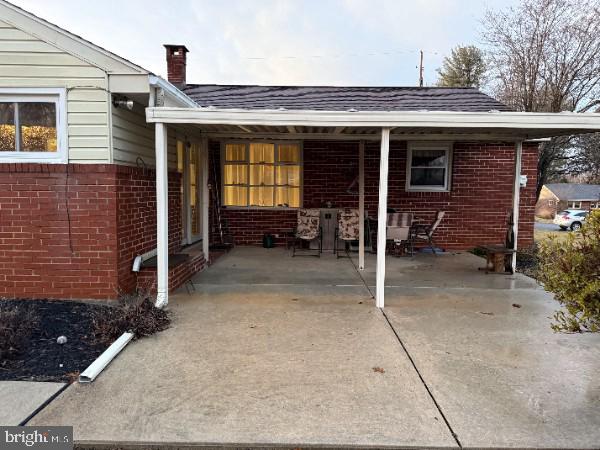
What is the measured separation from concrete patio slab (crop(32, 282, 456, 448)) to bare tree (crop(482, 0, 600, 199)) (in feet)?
35.2

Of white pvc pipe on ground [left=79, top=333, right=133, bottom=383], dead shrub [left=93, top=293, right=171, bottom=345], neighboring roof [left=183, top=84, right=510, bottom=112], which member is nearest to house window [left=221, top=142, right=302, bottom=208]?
neighboring roof [left=183, top=84, right=510, bottom=112]

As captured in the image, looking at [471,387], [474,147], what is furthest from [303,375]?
[474,147]

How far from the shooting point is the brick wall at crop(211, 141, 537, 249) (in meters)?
9.70

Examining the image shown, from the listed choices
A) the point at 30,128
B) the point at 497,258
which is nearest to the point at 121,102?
the point at 30,128

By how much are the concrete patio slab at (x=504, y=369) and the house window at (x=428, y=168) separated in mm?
4568

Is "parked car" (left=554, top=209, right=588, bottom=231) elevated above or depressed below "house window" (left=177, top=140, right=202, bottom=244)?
below

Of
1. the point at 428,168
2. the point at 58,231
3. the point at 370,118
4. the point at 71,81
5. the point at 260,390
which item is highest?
the point at 71,81

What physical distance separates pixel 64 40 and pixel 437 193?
303 inches

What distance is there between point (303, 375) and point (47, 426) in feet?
5.64

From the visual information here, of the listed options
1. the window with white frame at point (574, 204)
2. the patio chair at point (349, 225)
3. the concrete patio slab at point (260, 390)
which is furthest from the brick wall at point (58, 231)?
the window with white frame at point (574, 204)

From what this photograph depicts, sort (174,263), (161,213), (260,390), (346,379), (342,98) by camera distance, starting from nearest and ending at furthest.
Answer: (260,390) < (346,379) < (161,213) < (174,263) < (342,98)

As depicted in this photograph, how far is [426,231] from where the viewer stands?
28.9 feet

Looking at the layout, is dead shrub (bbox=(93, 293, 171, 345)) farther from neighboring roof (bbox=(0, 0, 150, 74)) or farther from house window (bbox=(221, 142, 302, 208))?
house window (bbox=(221, 142, 302, 208))

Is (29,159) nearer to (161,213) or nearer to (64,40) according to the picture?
(64,40)
